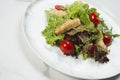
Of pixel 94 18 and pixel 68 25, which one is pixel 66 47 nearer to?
pixel 68 25

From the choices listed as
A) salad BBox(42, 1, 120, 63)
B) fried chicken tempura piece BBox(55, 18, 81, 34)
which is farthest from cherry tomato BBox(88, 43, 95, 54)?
fried chicken tempura piece BBox(55, 18, 81, 34)

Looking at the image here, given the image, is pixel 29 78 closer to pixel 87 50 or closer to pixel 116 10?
pixel 87 50

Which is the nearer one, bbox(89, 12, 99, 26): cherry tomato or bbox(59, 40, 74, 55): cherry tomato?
bbox(59, 40, 74, 55): cherry tomato

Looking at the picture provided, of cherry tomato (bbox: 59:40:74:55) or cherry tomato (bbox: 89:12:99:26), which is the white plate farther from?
cherry tomato (bbox: 89:12:99:26)

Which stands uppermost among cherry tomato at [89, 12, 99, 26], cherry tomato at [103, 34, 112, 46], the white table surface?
cherry tomato at [89, 12, 99, 26]

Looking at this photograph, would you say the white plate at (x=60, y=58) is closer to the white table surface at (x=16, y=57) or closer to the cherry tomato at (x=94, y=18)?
the white table surface at (x=16, y=57)

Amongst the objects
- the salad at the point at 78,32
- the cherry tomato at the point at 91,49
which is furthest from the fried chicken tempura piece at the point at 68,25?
the cherry tomato at the point at 91,49
